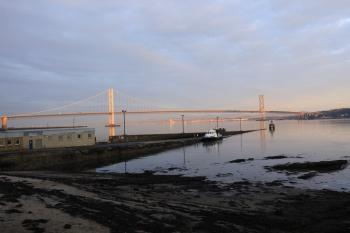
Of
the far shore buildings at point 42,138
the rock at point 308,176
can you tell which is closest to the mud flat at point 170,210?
the rock at point 308,176

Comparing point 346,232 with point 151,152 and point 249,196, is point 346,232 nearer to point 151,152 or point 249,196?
point 249,196

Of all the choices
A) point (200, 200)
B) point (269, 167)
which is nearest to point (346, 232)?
point (200, 200)

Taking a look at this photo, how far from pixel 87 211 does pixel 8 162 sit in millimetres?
23398

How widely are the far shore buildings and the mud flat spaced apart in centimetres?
2568

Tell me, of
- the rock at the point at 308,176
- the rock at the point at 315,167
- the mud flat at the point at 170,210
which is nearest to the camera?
the mud flat at the point at 170,210

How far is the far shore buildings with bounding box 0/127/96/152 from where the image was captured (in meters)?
43.8

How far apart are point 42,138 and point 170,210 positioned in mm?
35925

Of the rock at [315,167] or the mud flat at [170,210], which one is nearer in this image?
the mud flat at [170,210]

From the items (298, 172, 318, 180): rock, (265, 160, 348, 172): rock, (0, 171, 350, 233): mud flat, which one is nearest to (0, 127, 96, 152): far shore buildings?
(0, 171, 350, 233): mud flat

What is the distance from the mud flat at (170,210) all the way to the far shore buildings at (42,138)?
2568cm

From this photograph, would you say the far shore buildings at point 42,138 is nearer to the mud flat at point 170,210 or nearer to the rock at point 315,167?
the mud flat at point 170,210

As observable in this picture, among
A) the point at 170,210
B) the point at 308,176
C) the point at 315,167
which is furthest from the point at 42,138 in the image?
the point at 170,210

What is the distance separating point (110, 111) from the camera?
99438 mm

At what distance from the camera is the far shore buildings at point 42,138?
A: 43.8 m
